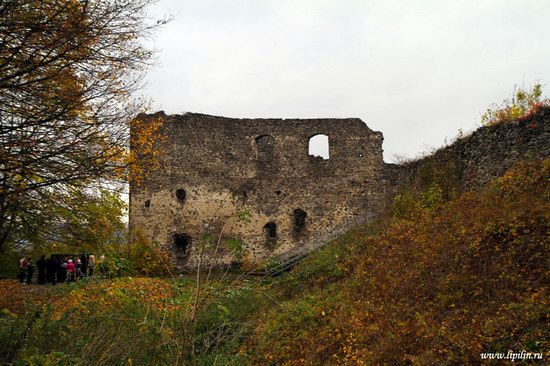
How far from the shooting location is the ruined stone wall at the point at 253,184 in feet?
65.7

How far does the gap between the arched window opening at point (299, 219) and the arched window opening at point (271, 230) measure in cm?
94

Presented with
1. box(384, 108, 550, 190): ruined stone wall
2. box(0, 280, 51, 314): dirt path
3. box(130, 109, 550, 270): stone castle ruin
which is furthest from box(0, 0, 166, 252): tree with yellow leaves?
box(130, 109, 550, 270): stone castle ruin

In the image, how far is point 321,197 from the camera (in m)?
20.5

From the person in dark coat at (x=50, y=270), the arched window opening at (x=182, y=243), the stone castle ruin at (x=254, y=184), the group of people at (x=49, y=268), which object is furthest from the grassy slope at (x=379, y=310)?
the arched window opening at (x=182, y=243)

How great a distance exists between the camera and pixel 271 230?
20547 millimetres

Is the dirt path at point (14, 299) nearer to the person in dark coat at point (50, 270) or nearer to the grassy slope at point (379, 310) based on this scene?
the grassy slope at point (379, 310)

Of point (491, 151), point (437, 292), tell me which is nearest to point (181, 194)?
point (491, 151)

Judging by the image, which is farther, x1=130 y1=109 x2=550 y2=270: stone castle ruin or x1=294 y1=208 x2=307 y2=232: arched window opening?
x1=294 y1=208 x2=307 y2=232: arched window opening

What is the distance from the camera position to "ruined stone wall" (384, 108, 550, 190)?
977 centimetres

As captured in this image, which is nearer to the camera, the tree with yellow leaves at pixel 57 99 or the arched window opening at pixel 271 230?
the tree with yellow leaves at pixel 57 99

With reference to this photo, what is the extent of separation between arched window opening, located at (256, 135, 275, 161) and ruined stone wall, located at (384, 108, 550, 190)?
9218 millimetres

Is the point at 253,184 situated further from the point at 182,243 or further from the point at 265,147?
the point at 182,243

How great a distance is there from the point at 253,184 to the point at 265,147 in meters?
2.45

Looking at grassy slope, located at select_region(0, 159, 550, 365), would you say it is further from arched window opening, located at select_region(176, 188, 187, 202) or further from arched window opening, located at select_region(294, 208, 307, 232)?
arched window opening, located at select_region(176, 188, 187, 202)
